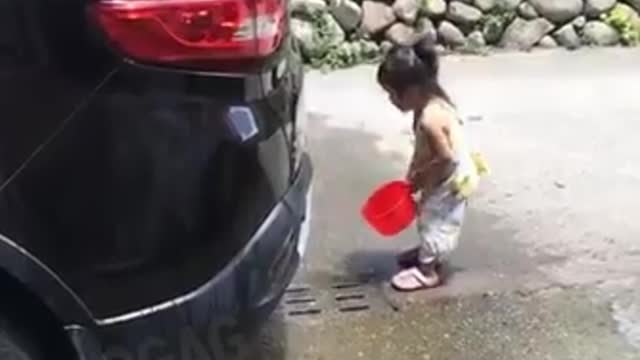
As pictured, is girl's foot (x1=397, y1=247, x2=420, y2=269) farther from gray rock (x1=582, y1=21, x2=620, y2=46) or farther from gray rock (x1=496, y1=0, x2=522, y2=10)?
gray rock (x1=582, y1=21, x2=620, y2=46)

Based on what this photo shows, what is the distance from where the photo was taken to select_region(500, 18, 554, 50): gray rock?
28.1ft

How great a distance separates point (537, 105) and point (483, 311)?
2798 mm

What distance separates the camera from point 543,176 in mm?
6004

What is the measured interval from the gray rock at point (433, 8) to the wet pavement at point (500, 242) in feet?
2.69

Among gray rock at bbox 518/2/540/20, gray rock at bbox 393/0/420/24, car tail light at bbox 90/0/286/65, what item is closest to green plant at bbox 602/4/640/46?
gray rock at bbox 518/2/540/20

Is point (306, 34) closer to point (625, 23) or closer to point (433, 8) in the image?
point (433, 8)

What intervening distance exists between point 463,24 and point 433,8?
0.78ft

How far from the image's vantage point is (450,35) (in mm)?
8453

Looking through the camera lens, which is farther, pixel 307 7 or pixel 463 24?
pixel 463 24

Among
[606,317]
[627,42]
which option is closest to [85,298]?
[606,317]

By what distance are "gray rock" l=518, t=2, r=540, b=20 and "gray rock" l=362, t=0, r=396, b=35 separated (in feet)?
2.73

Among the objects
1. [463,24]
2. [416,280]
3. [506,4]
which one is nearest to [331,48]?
[463,24]

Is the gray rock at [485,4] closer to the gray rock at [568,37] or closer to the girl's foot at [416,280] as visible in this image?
the gray rock at [568,37]

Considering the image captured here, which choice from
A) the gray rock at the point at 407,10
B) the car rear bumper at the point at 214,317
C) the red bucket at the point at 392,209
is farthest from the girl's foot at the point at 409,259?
the gray rock at the point at 407,10
